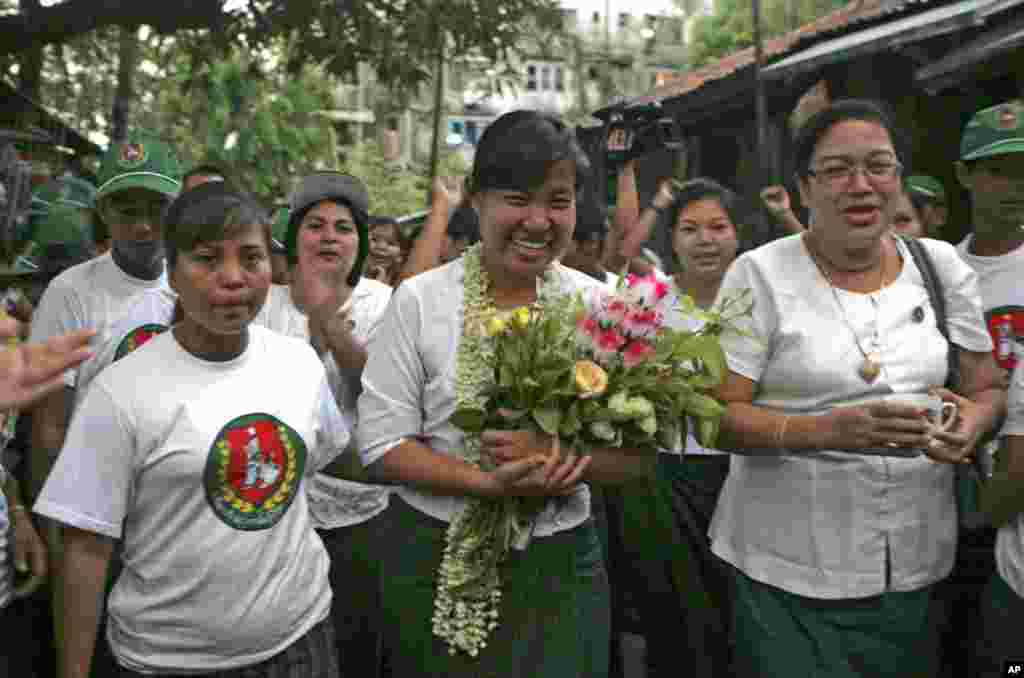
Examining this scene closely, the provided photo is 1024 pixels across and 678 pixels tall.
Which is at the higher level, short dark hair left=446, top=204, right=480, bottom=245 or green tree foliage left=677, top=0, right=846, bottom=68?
green tree foliage left=677, top=0, right=846, bottom=68

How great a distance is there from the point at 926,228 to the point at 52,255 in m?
4.02

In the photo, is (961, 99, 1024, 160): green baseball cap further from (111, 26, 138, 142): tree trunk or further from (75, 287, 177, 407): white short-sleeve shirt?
(111, 26, 138, 142): tree trunk

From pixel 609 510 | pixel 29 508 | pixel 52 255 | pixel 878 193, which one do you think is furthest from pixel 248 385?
pixel 609 510

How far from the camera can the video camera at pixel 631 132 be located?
620 centimetres

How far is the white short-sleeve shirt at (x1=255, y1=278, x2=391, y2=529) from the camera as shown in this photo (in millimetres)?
3998

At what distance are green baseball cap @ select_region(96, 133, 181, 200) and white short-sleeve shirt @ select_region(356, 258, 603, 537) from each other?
1.45 m

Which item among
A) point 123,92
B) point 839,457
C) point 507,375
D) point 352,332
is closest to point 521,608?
point 507,375

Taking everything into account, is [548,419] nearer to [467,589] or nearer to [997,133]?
[467,589]

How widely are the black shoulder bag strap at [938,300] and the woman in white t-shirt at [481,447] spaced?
0.99 meters

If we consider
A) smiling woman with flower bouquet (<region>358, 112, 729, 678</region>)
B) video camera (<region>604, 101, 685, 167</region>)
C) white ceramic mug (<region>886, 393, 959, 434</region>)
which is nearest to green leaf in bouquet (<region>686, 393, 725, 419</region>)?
smiling woman with flower bouquet (<region>358, 112, 729, 678</region>)

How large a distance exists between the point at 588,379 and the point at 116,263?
201cm

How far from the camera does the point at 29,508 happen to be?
3.62m

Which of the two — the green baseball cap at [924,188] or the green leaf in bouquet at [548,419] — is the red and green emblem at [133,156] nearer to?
the green leaf in bouquet at [548,419]

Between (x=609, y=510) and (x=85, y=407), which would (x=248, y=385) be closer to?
(x=85, y=407)
